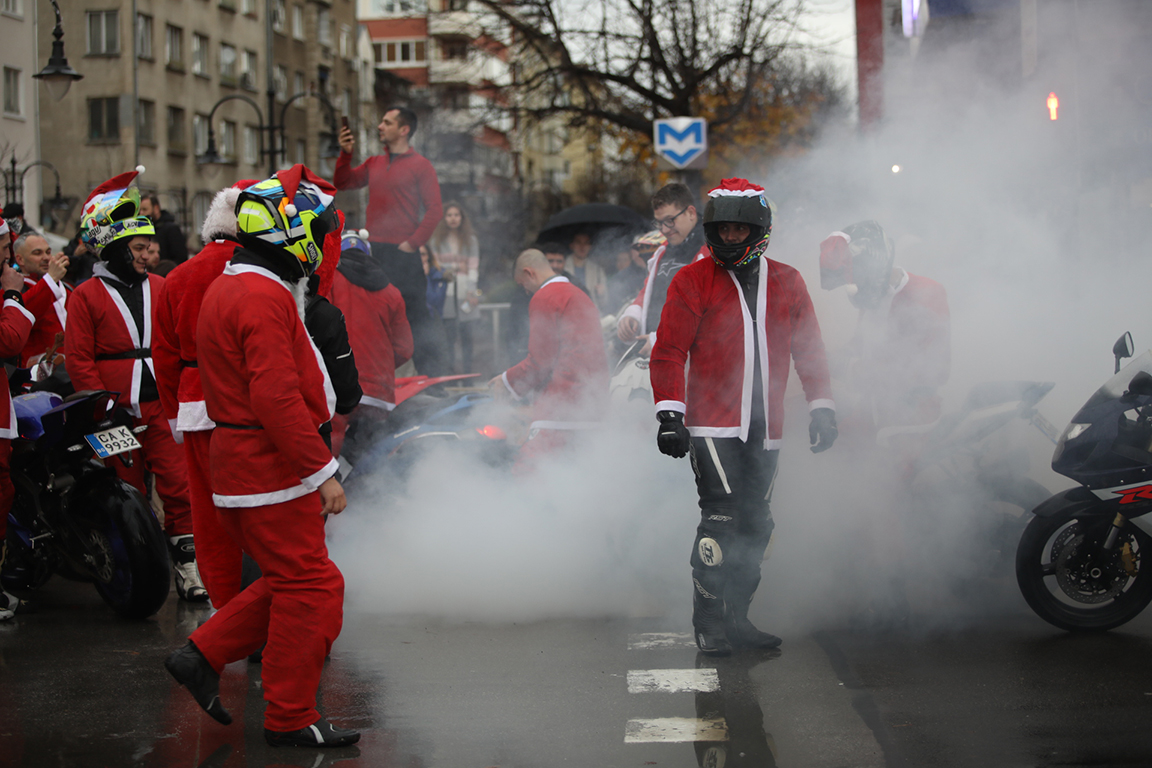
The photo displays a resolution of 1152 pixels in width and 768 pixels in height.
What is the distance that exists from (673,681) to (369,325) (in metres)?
3.29

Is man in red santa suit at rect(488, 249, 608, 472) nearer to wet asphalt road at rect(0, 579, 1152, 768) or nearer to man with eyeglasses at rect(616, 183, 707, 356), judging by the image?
man with eyeglasses at rect(616, 183, 707, 356)

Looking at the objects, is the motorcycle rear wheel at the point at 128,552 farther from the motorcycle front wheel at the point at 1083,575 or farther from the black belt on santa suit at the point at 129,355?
the motorcycle front wheel at the point at 1083,575

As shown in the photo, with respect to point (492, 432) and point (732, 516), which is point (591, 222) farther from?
point (732, 516)

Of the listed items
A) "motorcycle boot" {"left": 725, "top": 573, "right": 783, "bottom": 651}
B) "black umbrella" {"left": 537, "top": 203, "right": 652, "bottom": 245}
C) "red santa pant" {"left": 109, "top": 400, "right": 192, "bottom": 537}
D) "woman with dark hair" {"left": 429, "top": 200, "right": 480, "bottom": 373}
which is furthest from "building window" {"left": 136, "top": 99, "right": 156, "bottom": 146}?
"motorcycle boot" {"left": 725, "top": 573, "right": 783, "bottom": 651}

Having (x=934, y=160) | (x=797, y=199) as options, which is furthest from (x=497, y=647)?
(x=934, y=160)

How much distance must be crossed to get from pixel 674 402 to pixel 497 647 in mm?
1278

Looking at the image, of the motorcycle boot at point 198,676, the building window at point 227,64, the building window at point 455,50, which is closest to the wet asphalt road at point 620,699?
the motorcycle boot at point 198,676

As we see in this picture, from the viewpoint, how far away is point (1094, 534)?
15.8 feet

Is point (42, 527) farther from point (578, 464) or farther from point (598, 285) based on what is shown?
point (598, 285)

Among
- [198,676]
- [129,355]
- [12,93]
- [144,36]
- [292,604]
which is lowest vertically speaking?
[198,676]

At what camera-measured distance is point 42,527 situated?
5.78 meters

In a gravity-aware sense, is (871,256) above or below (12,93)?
Result: below

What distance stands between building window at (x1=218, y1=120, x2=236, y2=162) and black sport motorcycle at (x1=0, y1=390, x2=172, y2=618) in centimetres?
3995

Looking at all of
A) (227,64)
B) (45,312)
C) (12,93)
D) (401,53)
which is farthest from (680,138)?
(401,53)
